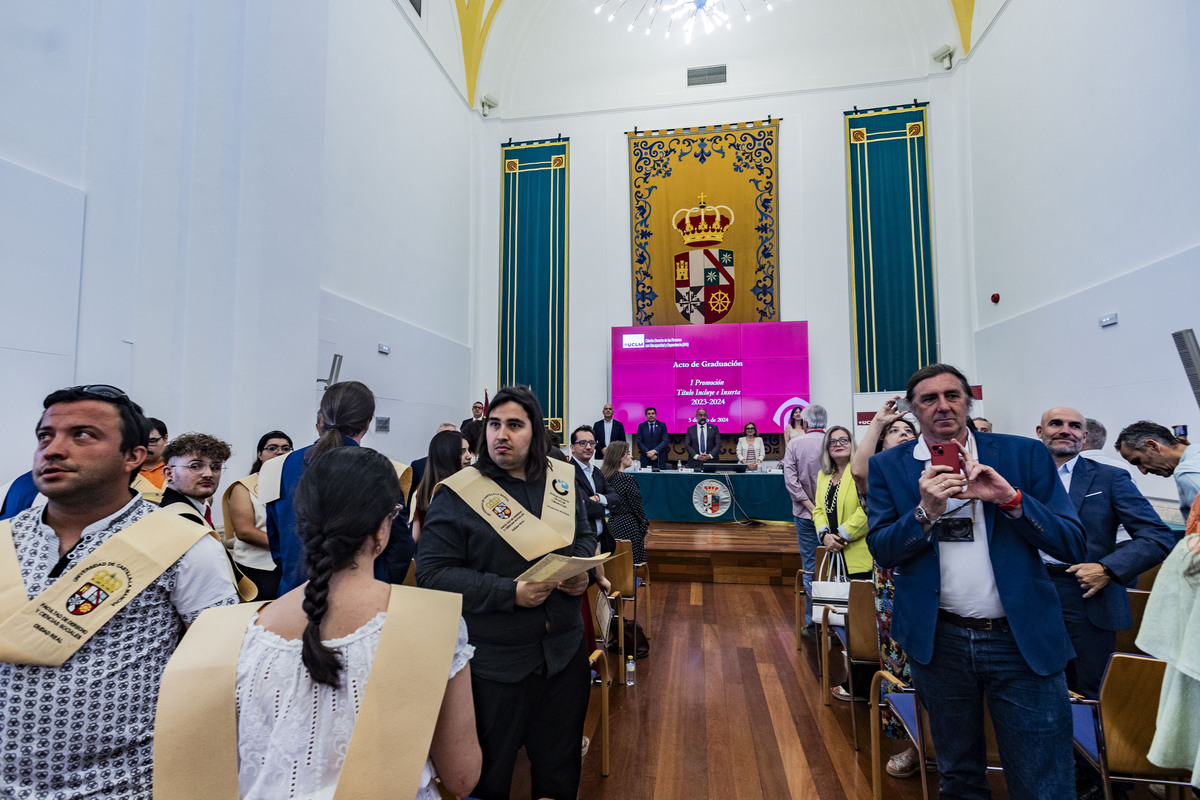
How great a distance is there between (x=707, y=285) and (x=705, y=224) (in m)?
0.92

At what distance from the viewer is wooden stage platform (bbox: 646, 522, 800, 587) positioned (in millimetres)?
5379

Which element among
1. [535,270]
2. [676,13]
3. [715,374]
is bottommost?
[715,374]

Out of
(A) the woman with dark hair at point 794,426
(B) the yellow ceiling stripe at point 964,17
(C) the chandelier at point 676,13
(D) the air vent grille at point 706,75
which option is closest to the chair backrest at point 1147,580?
(A) the woman with dark hair at point 794,426

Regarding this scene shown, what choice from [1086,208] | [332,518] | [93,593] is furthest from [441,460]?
[1086,208]

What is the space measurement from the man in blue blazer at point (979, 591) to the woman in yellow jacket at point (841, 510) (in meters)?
1.45

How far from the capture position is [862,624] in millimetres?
2531

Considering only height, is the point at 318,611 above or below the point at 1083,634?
above

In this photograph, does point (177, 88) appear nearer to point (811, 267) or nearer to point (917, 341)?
point (811, 267)

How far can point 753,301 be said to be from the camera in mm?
8758

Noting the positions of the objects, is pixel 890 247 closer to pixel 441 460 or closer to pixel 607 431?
pixel 607 431

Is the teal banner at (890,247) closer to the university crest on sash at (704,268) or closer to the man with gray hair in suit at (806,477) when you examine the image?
the university crest on sash at (704,268)

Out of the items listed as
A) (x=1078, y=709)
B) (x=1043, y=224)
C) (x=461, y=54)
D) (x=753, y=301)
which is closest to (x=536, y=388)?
(x=753, y=301)

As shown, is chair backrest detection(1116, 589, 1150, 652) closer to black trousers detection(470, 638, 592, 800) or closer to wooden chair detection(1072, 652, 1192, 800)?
wooden chair detection(1072, 652, 1192, 800)

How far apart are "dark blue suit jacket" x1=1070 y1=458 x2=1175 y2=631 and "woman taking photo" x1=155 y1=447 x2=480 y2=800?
226 cm
